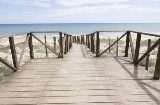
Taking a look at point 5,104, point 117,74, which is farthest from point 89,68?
point 5,104

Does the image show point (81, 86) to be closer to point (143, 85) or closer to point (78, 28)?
point (143, 85)

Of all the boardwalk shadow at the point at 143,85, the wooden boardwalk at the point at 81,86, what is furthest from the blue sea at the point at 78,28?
the boardwalk shadow at the point at 143,85

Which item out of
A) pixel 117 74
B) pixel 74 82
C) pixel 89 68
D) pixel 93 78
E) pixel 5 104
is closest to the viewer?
pixel 5 104

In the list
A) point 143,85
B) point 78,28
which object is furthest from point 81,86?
point 78,28

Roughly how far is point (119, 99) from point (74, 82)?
1427mm

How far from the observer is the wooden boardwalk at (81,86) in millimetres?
3695

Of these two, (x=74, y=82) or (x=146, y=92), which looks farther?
(x=74, y=82)

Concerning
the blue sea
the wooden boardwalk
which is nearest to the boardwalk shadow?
the wooden boardwalk

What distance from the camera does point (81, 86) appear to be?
4.46 meters

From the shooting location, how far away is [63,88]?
4332 mm

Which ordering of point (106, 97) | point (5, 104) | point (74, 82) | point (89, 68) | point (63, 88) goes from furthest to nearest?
point (89, 68)
point (74, 82)
point (63, 88)
point (106, 97)
point (5, 104)

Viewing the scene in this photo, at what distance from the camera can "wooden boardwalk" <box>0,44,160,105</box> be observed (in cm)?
370

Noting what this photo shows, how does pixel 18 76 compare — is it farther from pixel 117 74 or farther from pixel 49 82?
pixel 117 74

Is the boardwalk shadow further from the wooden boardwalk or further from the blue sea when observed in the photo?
the blue sea
